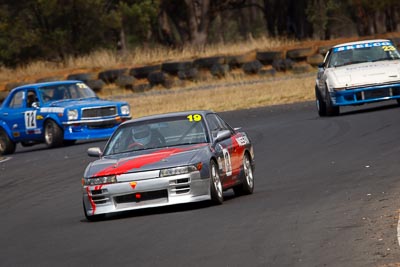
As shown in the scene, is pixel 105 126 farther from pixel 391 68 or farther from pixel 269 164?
pixel 269 164

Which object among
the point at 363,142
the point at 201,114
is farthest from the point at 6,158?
the point at 201,114

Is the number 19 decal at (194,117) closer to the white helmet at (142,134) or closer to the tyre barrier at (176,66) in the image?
the white helmet at (142,134)

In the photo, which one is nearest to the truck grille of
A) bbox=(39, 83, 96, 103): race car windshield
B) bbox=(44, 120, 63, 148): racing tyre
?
bbox=(44, 120, 63, 148): racing tyre

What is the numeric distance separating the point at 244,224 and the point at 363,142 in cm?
846

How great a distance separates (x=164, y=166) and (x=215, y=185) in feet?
2.05

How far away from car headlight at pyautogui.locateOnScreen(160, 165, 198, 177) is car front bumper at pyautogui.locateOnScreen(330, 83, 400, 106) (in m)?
12.3

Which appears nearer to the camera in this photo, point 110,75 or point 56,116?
point 56,116

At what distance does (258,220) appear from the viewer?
10531 millimetres

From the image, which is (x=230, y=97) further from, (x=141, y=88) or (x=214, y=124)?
(x=214, y=124)

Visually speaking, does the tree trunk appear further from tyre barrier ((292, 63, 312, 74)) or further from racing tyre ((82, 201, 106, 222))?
racing tyre ((82, 201, 106, 222))

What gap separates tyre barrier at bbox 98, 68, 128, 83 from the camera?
40406mm

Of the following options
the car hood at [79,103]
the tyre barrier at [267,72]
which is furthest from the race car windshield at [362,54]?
the tyre barrier at [267,72]

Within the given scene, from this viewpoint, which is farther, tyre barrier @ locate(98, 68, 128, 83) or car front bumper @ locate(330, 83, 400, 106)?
tyre barrier @ locate(98, 68, 128, 83)

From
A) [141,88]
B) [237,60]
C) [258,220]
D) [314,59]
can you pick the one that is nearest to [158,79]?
[141,88]
